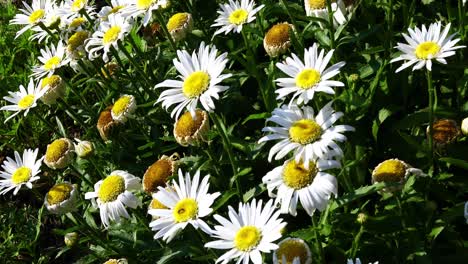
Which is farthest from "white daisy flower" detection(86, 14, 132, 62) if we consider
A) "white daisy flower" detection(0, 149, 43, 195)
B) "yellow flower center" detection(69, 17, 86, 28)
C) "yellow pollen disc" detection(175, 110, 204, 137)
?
"yellow pollen disc" detection(175, 110, 204, 137)

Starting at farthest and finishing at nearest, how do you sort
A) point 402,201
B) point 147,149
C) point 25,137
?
point 25,137 < point 147,149 < point 402,201

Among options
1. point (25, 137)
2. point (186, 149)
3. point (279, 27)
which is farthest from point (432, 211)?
point (25, 137)

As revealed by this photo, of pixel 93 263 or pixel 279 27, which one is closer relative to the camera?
pixel 279 27

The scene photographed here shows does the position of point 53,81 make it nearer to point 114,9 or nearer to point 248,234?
point 114,9

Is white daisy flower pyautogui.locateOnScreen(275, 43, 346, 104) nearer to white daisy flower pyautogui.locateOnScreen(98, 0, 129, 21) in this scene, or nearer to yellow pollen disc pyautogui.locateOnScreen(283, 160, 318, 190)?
yellow pollen disc pyautogui.locateOnScreen(283, 160, 318, 190)

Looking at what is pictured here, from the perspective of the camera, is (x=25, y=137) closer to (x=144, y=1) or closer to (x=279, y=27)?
(x=144, y=1)

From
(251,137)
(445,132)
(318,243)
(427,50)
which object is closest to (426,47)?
(427,50)
